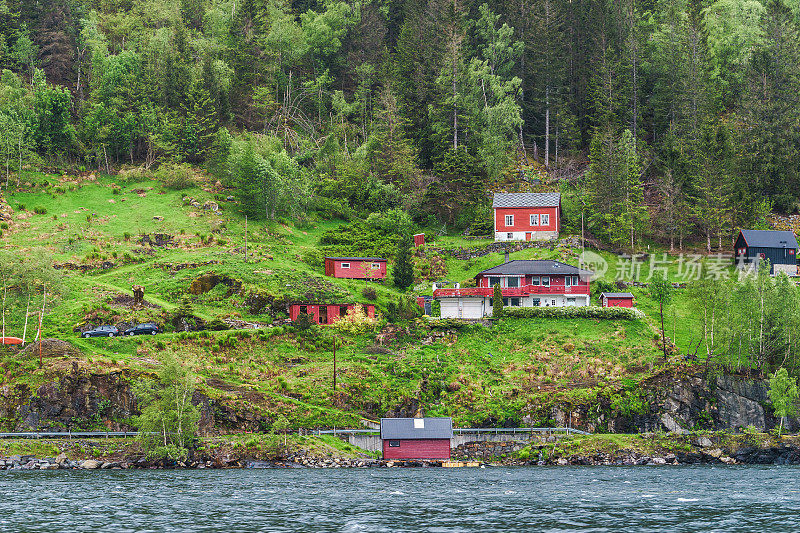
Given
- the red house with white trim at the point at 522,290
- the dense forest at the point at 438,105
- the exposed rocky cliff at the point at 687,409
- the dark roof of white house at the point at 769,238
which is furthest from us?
the dense forest at the point at 438,105

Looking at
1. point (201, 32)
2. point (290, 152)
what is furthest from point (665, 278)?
point (201, 32)

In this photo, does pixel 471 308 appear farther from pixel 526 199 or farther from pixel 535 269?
pixel 526 199

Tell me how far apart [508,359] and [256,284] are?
28.2 metres

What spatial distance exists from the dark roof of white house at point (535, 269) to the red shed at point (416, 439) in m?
27.2

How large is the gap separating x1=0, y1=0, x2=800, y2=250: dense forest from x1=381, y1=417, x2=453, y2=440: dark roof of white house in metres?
44.4

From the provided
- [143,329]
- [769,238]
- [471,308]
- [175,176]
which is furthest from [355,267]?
[769,238]

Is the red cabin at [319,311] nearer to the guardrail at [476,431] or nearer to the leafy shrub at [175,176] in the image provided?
the guardrail at [476,431]

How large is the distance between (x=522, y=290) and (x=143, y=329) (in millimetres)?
40128

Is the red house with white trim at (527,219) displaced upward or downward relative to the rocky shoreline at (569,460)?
upward

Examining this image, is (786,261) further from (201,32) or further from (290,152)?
(201,32)

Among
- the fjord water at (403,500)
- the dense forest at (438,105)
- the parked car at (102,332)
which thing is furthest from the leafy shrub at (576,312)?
the parked car at (102,332)

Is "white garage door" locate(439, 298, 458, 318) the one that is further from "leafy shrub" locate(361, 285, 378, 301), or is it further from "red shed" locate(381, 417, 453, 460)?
"red shed" locate(381, 417, 453, 460)

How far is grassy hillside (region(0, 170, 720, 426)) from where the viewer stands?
244 ft

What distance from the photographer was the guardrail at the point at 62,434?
65.8 m
